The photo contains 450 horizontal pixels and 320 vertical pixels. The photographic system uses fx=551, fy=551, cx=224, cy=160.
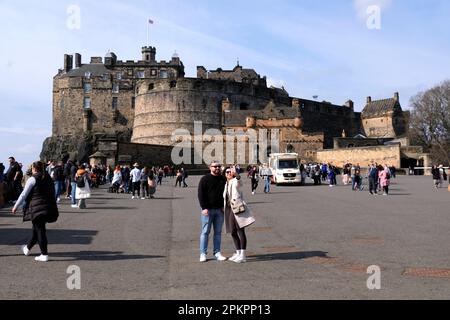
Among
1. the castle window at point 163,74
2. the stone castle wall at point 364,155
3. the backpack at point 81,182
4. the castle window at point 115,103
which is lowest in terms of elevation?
the backpack at point 81,182

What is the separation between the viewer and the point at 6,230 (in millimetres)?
10055

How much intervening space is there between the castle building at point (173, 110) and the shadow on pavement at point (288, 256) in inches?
1653

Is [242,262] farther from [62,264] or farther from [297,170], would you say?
[297,170]

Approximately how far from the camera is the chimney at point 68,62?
2960 inches

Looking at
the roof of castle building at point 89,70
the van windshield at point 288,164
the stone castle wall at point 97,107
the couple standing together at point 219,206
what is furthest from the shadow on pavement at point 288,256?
the roof of castle building at point 89,70

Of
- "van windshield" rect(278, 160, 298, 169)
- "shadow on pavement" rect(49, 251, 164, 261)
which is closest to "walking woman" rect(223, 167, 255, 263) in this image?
"shadow on pavement" rect(49, 251, 164, 261)

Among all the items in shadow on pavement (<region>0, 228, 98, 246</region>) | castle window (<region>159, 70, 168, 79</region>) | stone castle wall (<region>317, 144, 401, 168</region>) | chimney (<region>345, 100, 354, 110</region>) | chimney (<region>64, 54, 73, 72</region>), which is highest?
chimney (<region>64, 54, 73, 72</region>)

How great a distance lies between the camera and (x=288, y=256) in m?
7.52

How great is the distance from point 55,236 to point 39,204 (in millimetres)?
2259

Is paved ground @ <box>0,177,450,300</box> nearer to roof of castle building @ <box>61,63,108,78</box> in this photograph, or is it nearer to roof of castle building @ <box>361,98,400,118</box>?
roof of castle building @ <box>61,63,108,78</box>

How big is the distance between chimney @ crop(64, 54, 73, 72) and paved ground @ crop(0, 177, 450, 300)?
66334 millimetres

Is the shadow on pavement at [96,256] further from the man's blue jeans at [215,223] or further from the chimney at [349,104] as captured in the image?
the chimney at [349,104]

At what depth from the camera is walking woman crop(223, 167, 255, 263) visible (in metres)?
7.23

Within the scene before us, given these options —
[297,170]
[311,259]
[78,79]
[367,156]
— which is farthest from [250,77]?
[311,259]
